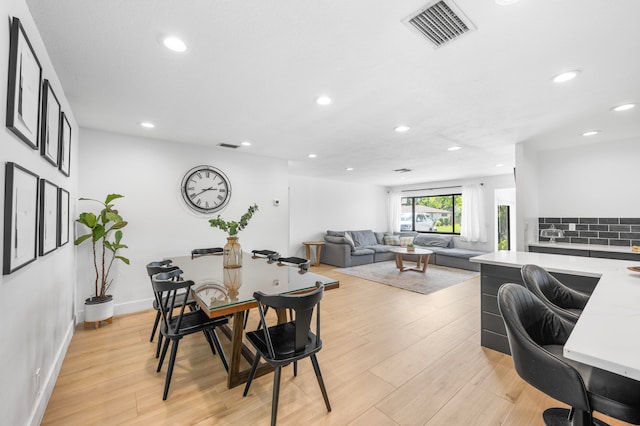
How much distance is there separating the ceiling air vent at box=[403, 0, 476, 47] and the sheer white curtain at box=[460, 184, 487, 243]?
6281 mm

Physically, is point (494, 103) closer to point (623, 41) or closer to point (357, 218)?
A: point (623, 41)

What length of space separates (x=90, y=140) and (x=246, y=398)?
3.49m

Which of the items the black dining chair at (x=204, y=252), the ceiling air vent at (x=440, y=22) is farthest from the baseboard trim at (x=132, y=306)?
the ceiling air vent at (x=440, y=22)

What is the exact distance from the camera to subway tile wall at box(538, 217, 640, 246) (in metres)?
3.58

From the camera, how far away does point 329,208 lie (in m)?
7.73

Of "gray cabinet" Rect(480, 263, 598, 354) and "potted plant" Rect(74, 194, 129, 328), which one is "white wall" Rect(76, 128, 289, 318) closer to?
"potted plant" Rect(74, 194, 129, 328)

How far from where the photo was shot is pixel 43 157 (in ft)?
5.63

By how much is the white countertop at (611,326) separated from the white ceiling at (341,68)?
1461 mm

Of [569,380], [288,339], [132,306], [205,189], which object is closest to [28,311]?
[288,339]

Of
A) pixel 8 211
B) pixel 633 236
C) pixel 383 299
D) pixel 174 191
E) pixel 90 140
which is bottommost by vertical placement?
pixel 383 299

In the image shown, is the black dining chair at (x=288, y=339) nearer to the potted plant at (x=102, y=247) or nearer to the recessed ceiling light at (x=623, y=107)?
the potted plant at (x=102, y=247)

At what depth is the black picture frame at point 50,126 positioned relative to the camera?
66.2 inches

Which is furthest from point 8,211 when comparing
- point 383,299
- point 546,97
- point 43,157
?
point 383,299

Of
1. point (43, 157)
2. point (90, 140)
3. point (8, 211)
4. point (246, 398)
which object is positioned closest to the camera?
point (8, 211)
